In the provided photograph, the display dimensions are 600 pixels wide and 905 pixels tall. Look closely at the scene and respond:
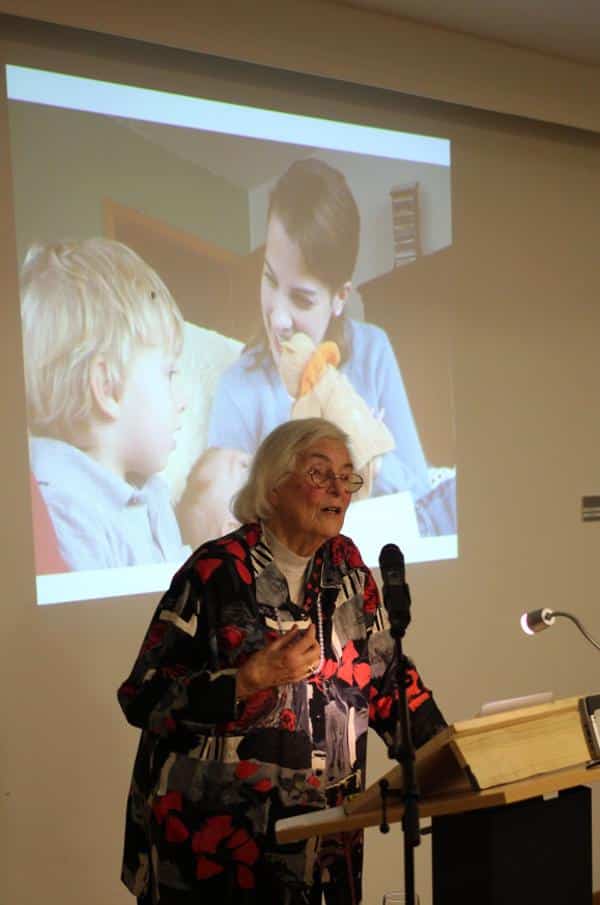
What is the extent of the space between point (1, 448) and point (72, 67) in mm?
1155

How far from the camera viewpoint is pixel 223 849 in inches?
67.4

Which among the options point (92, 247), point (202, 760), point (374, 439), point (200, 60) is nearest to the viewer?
point (202, 760)

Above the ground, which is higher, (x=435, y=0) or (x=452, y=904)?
(x=435, y=0)

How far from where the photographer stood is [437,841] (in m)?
1.52

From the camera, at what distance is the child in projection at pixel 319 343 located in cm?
300

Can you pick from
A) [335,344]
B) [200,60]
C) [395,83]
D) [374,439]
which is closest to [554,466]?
[374,439]

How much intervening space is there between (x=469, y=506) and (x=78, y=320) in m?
1.76

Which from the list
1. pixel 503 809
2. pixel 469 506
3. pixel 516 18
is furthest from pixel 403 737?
pixel 516 18

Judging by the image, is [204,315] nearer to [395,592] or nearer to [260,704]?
[260,704]

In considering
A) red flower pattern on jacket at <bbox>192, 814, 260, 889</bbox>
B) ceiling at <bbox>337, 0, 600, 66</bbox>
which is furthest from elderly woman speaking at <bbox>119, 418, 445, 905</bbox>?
ceiling at <bbox>337, 0, 600, 66</bbox>

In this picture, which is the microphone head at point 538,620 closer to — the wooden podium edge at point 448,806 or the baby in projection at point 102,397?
the wooden podium edge at point 448,806

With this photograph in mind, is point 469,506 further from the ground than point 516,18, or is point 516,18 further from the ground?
point 516,18

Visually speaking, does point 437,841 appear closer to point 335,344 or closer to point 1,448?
point 1,448

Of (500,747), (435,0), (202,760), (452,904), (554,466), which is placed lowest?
(452,904)
